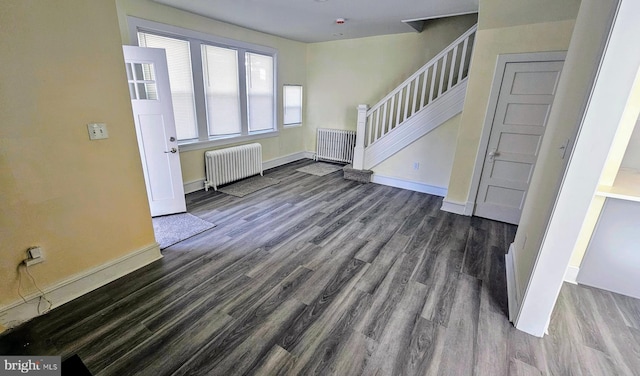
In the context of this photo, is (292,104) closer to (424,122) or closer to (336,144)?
(336,144)

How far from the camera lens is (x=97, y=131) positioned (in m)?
2.05

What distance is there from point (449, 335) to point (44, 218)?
9.51 feet

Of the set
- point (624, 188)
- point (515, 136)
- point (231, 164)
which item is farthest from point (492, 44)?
point (231, 164)

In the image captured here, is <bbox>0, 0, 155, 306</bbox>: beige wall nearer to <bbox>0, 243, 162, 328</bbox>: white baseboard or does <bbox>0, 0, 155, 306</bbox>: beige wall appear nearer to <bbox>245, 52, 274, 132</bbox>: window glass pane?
<bbox>0, 243, 162, 328</bbox>: white baseboard

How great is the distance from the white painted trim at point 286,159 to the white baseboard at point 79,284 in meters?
3.37

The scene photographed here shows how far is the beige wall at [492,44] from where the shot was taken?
2.75 metres

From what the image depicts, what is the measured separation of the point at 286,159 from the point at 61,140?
4.48 metres

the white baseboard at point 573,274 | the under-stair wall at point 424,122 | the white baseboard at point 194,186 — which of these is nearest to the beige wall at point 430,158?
the under-stair wall at point 424,122

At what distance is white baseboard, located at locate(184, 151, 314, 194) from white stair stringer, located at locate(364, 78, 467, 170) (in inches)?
77.8

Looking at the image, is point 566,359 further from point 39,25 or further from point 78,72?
point 39,25

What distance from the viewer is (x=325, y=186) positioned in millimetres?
4812

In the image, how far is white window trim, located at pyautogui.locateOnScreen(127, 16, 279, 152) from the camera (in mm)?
3412

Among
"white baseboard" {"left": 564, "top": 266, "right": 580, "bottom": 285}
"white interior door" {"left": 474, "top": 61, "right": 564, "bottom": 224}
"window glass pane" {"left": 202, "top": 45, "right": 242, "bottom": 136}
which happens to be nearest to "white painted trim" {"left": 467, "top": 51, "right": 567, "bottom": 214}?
"white interior door" {"left": 474, "top": 61, "right": 564, "bottom": 224}

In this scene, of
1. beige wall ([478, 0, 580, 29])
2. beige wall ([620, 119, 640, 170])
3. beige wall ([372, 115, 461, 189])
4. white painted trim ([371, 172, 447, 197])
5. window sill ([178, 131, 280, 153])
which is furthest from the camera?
white painted trim ([371, 172, 447, 197])
